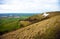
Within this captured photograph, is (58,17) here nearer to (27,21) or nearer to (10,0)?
(27,21)

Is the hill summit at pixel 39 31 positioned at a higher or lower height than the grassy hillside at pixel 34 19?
lower

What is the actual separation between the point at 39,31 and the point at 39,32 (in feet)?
0.07

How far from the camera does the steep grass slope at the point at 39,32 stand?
238cm

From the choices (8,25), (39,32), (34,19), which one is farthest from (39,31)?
(8,25)

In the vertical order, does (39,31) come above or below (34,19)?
below

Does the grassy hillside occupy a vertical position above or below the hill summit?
above

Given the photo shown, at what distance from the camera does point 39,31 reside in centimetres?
240

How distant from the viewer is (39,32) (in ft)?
7.85

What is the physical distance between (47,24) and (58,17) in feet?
0.94

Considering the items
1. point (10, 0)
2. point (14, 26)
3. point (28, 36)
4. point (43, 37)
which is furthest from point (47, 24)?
point (10, 0)

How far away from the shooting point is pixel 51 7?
2.57 meters

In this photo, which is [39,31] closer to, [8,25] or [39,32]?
[39,32]

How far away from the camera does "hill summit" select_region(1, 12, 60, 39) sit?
7.81 ft

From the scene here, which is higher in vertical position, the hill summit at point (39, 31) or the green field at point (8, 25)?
the green field at point (8, 25)
